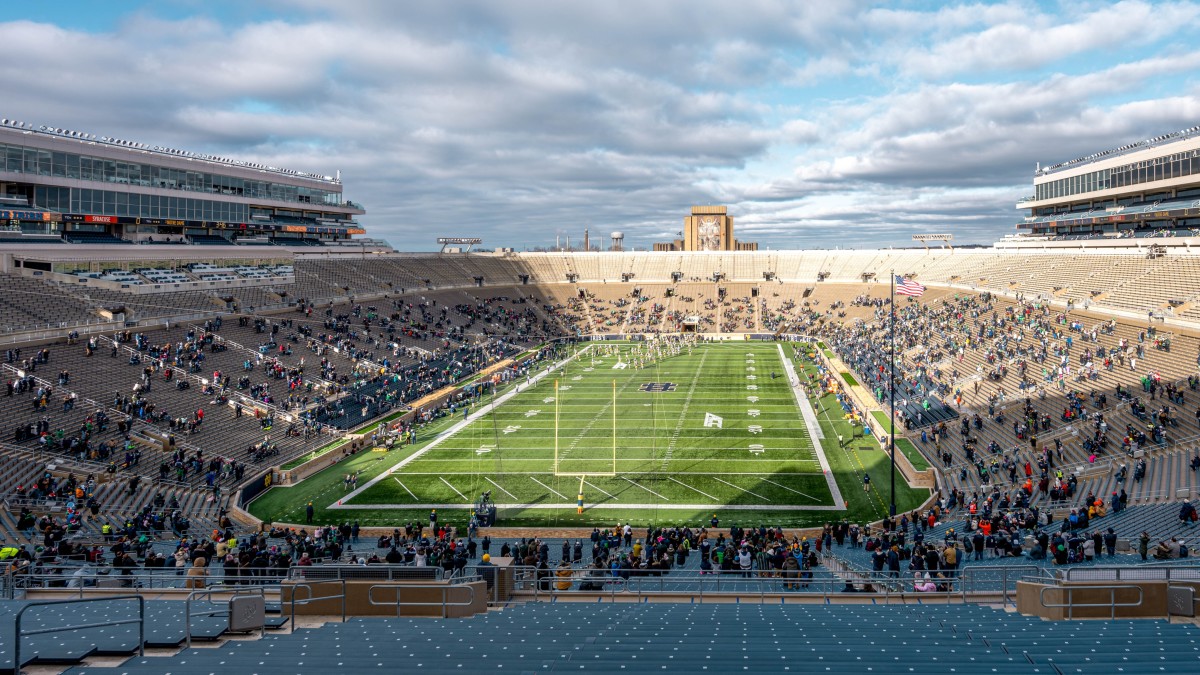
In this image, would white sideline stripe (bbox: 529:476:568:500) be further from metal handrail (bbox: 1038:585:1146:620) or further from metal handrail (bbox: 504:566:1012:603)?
metal handrail (bbox: 1038:585:1146:620)

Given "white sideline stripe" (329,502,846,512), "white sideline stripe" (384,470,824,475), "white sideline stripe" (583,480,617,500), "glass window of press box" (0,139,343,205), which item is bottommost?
"white sideline stripe" (329,502,846,512)

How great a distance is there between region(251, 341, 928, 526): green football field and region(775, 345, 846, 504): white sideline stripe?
0.41 ft

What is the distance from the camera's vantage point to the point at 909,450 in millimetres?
29203

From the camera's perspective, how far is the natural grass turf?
27.2m

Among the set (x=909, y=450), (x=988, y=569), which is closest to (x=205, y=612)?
(x=988, y=569)

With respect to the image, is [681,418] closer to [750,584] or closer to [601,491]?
[601,491]

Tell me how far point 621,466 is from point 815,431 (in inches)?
363

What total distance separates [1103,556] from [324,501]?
67.6 ft

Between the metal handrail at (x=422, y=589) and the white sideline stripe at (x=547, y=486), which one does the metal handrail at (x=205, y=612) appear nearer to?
the metal handrail at (x=422, y=589)

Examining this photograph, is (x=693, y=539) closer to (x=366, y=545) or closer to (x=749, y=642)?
(x=366, y=545)

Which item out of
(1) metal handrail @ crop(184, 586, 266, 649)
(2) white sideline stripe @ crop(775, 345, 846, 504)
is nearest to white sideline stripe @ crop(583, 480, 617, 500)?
(2) white sideline stripe @ crop(775, 345, 846, 504)

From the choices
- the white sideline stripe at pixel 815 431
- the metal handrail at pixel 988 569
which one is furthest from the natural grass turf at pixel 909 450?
the metal handrail at pixel 988 569

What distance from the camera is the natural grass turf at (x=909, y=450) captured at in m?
27.2

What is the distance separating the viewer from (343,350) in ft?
143
